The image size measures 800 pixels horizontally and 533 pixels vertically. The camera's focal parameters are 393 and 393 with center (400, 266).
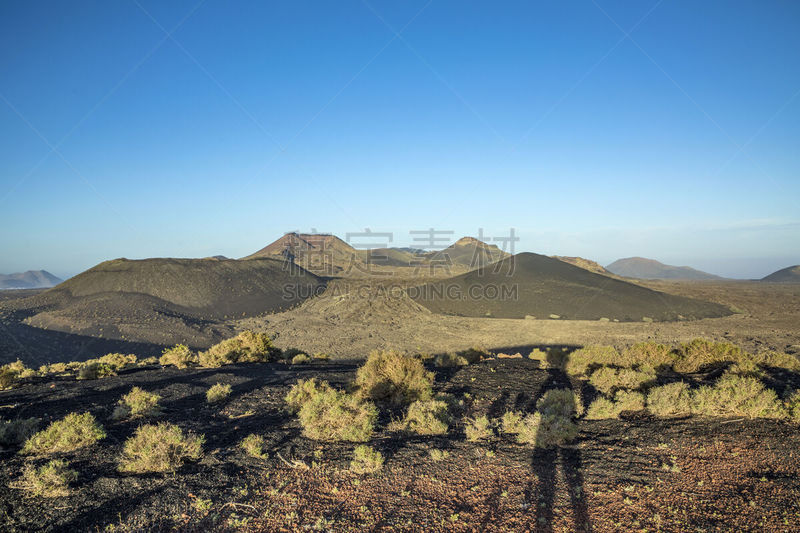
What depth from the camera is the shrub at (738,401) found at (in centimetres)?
636

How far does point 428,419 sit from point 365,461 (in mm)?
1844

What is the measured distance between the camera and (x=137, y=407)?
7262mm

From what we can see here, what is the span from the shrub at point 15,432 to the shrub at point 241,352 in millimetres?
7480

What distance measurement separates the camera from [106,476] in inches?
187

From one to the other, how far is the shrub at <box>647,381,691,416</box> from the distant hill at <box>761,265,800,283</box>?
13232 centimetres

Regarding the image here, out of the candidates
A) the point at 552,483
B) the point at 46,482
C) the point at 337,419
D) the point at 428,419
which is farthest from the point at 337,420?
the point at 46,482

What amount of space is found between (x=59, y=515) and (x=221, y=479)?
1.50 metres

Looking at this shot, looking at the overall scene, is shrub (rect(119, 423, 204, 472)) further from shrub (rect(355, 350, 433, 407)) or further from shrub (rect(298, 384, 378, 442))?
shrub (rect(355, 350, 433, 407))

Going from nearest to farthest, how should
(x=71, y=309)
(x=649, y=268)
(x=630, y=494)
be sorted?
1. (x=630, y=494)
2. (x=71, y=309)
3. (x=649, y=268)

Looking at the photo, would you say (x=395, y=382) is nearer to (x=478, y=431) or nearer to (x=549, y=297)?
(x=478, y=431)

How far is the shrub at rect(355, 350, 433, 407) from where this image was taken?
883 cm

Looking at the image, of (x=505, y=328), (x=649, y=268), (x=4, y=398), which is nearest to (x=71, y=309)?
(x=4, y=398)

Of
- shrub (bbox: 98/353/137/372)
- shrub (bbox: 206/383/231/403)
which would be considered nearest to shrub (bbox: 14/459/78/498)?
shrub (bbox: 206/383/231/403)

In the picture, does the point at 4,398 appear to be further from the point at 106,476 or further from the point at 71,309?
the point at 71,309
